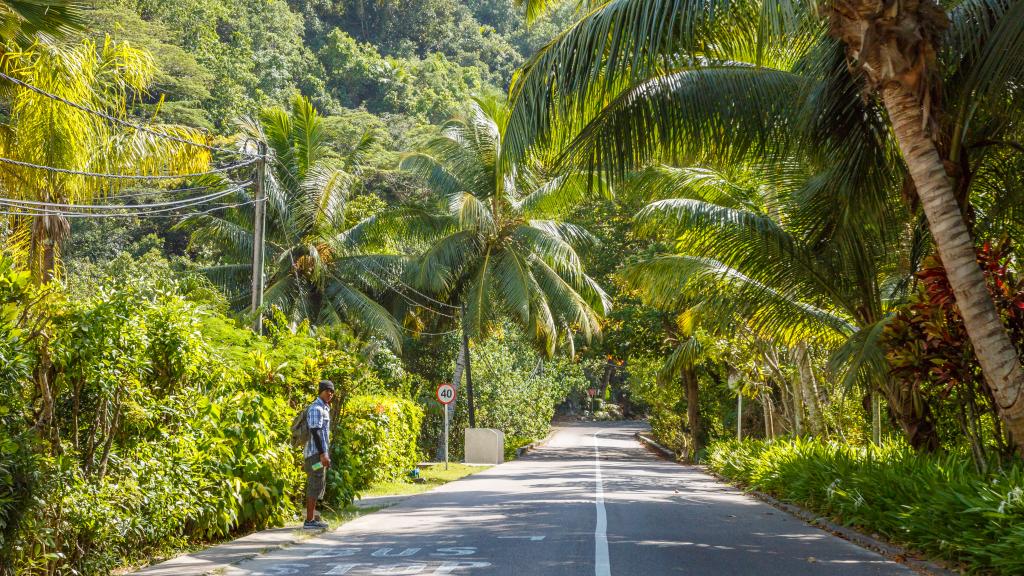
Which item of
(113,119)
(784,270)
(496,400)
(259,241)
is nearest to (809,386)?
(784,270)

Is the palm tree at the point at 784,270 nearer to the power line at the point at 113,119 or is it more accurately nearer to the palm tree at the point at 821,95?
the palm tree at the point at 821,95

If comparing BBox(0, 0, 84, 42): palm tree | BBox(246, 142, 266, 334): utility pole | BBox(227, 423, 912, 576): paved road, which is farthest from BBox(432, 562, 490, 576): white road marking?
BBox(246, 142, 266, 334): utility pole

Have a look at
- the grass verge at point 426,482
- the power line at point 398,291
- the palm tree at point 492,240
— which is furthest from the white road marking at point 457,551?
the power line at point 398,291

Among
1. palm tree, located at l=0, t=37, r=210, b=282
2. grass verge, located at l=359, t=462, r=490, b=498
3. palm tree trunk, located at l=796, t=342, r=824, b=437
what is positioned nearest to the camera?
palm tree, located at l=0, t=37, r=210, b=282

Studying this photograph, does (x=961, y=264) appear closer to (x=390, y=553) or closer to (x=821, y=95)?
(x=821, y=95)

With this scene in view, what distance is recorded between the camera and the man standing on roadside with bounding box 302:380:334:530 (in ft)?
36.9

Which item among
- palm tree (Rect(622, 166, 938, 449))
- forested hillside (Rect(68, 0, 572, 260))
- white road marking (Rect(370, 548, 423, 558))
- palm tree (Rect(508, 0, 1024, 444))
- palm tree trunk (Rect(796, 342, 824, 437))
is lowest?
white road marking (Rect(370, 548, 423, 558))

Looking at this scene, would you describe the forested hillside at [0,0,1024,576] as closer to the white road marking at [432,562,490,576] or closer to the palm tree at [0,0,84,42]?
the palm tree at [0,0,84,42]

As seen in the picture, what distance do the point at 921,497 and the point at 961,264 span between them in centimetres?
263

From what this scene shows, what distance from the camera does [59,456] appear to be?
7105mm

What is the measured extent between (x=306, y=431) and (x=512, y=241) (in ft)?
62.3

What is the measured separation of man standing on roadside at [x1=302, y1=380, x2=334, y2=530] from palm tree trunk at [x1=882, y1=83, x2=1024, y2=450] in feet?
22.7

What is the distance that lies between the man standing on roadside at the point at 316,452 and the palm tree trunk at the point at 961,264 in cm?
693

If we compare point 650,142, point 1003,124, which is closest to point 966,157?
point 1003,124
